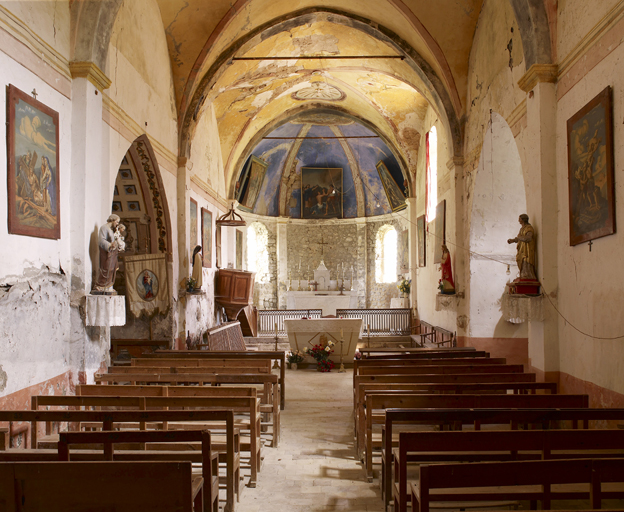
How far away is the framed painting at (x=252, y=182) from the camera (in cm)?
2016

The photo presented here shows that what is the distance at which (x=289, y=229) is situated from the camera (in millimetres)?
23125

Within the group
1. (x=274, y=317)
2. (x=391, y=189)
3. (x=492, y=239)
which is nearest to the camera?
(x=492, y=239)

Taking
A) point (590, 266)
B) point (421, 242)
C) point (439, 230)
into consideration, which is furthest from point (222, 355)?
point (421, 242)

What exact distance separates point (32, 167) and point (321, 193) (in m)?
17.7

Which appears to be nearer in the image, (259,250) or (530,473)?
(530,473)

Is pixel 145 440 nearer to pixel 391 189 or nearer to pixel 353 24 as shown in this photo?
pixel 353 24

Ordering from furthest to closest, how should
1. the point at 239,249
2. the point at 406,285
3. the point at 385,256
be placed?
the point at 385,256 → the point at 239,249 → the point at 406,285

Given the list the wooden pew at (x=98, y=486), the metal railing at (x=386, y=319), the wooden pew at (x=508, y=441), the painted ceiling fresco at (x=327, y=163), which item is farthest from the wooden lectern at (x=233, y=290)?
the wooden pew at (x=98, y=486)

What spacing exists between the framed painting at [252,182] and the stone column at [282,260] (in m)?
1.72

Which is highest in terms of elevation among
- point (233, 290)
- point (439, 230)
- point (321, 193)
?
point (321, 193)

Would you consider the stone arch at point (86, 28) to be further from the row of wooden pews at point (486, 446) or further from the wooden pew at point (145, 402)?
the row of wooden pews at point (486, 446)

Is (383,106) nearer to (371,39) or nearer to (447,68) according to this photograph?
(371,39)

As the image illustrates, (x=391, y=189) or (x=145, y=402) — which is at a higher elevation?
(x=391, y=189)

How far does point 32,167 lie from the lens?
567 centimetres
